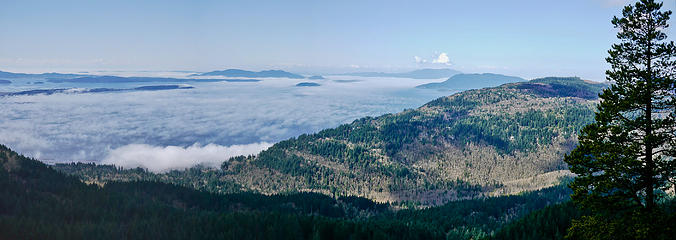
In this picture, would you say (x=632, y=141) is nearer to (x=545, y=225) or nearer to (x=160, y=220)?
(x=545, y=225)

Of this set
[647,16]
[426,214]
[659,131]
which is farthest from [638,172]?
[426,214]

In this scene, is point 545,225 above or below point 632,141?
below

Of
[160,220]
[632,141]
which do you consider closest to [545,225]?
[632,141]

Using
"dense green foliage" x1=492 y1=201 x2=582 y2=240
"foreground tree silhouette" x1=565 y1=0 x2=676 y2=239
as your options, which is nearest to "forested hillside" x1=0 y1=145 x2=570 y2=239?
"dense green foliage" x1=492 y1=201 x2=582 y2=240

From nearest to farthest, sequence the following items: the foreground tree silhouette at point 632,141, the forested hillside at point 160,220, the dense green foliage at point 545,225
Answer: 1. the foreground tree silhouette at point 632,141
2. the dense green foliage at point 545,225
3. the forested hillside at point 160,220

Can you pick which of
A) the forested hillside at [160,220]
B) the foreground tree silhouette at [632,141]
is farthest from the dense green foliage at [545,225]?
the foreground tree silhouette at [632,141]

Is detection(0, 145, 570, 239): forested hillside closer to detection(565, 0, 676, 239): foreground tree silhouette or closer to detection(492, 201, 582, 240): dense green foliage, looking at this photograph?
detection(492, 201, 582, 240): dense green foliage

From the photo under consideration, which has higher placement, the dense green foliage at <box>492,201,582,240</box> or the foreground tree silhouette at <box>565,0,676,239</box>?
the foreground tree silhouette at <box>565,0,676,239</box>

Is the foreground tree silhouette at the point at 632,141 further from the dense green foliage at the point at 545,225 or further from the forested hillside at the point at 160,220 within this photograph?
the forested hillside at the point at 160,220

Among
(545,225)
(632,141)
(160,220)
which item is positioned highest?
(632,141)
